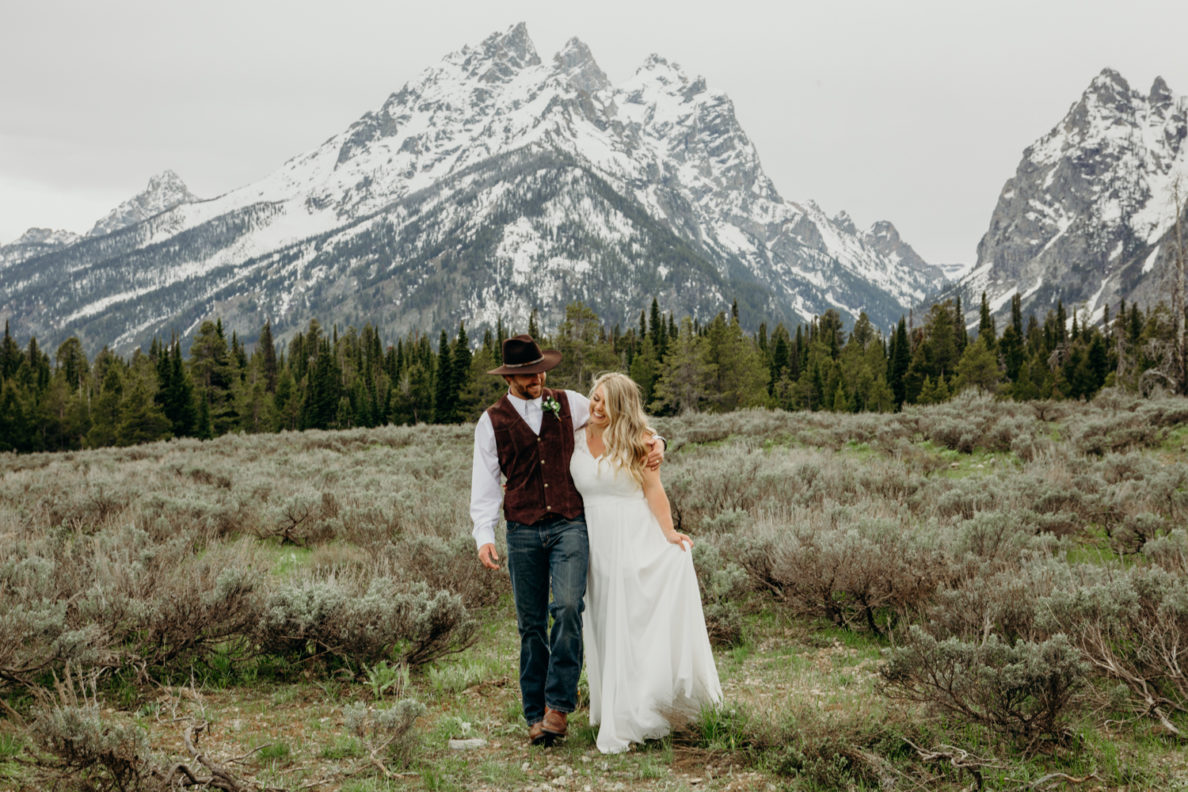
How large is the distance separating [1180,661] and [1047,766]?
1386 millimetres

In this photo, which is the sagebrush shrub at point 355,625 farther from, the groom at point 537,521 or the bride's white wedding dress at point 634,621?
the bride's white wedding dress at point 634,621

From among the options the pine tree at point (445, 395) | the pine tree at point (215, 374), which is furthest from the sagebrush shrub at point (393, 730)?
the pine tree at point (215, 374)

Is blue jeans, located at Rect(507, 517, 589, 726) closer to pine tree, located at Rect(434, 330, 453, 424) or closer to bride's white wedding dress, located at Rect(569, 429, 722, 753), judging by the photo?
bride's white wedding dress, located at Rect(569, 429, 722, 753)

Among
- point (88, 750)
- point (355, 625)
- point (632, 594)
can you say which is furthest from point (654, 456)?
point (88, 750)

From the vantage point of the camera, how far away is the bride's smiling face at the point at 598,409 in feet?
14.2

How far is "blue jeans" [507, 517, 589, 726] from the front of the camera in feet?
14.0

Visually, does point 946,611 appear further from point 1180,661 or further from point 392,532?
point 392,532

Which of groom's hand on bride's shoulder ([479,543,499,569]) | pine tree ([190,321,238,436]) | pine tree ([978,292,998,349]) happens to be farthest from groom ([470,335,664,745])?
pine tree ([978,292,998,349])

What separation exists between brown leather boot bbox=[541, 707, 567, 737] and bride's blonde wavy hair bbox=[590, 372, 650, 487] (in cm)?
142

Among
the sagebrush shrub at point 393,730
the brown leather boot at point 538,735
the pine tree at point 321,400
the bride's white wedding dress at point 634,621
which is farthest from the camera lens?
the pine tree at point 321,400

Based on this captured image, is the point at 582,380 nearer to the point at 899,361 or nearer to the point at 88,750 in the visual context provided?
the point at 899,361

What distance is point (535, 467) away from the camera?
4.36 m

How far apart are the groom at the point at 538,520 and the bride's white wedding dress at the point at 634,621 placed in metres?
0.12

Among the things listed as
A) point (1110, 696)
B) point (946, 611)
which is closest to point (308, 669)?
point (946, 611)
